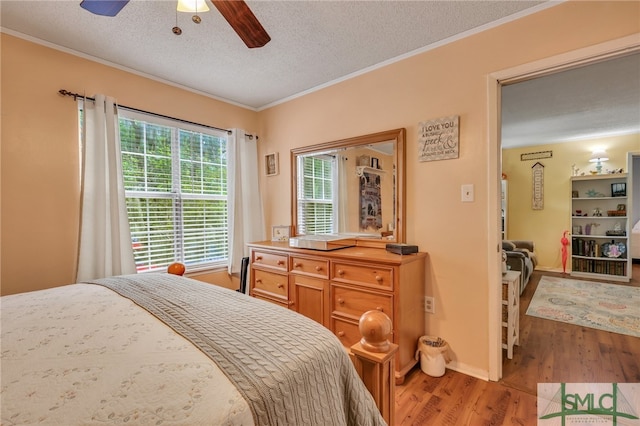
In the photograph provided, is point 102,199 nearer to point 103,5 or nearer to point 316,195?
point 103,5

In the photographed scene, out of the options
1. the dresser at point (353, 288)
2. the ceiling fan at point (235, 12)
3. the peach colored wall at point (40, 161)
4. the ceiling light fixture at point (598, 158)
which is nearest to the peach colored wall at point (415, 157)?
the peach colored wall at point (40, 161)

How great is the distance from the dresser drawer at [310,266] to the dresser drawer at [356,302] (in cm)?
15

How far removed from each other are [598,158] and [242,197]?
5.90 m

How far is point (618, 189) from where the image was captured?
4.73 meters

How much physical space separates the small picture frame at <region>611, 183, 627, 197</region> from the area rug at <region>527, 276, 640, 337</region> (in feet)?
5.22

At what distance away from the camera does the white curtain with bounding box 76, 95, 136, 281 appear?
86.7 inches

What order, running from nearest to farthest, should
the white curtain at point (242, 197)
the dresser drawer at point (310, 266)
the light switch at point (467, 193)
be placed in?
the light switch at point (467, 193) → the dresser drawer at point (310, 266) → the white curtain at point (242, 197)

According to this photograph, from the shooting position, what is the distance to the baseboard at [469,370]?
196 centimetres

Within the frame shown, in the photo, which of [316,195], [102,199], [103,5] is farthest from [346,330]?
[103,5]

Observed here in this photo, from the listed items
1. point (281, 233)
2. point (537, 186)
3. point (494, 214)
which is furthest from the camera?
point (537, 186)

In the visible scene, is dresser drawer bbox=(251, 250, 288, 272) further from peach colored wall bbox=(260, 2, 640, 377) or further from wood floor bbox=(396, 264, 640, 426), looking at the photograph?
wood floor bbox=(396, 264, 640, 426)

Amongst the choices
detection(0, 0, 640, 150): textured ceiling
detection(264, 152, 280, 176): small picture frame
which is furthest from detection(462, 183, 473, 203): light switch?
detection(264, 152, 280, 176): small picture frame

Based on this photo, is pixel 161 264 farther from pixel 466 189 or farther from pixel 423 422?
pixel 466 189

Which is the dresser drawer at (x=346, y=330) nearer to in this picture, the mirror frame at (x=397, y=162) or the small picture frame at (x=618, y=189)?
the mirror frame at (x=397, y=162)
